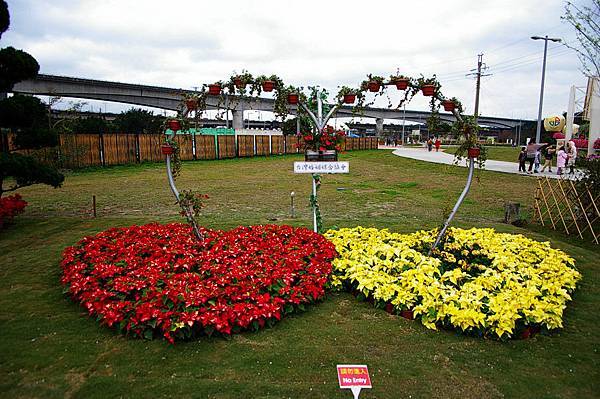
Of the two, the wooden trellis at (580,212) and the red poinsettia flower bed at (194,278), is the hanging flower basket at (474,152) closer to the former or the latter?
the red poinsettia flower bed at (194,278)

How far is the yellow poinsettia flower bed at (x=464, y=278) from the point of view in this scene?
4.32 m

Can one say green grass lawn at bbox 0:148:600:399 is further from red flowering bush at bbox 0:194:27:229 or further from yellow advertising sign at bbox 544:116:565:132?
yellow advertising sign at bbox 544:116:565:132

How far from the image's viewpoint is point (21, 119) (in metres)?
8.60

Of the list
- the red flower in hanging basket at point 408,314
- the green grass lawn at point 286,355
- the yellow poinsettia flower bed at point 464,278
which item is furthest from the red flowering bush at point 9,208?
the red flower in hanging basket at point 408,314

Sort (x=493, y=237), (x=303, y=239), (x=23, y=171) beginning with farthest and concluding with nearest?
1. (x=23, y=171)
2. (x=493, y=237)
3. (x=303, y=239)

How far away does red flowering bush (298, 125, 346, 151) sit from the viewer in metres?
6.61

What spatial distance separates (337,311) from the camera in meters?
4.79

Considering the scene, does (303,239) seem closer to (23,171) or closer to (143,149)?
(23,171)

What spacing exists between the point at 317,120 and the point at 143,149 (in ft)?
71.1

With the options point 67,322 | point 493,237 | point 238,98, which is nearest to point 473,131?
point 493,237

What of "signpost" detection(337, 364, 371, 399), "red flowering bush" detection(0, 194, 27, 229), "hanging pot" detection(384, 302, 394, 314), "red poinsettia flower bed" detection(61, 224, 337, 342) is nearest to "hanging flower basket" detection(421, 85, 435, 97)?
"red poinsettia flower bed" detection(61, 224, 337, 342)

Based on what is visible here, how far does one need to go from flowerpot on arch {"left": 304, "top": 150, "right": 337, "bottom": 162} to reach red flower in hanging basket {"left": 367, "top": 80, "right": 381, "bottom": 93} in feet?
3.95

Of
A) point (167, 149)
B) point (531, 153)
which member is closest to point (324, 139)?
point (167, 149)

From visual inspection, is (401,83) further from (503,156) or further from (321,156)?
(503,156)
